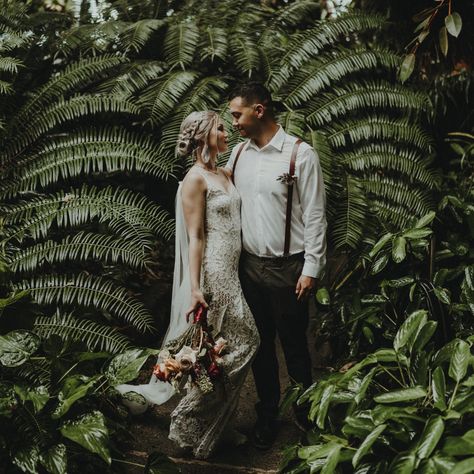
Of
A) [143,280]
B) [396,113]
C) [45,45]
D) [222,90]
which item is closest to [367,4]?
[396,113]

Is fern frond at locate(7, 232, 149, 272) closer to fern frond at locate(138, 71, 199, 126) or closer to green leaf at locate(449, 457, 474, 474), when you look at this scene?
fern frond at locate(138, 71, 199, 126)

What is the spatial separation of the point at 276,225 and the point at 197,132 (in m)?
0.60

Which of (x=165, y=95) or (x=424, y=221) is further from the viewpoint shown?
(x=165, y=95)

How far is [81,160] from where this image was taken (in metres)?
3.85

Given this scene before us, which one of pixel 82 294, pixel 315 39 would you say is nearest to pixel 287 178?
pixel 82 294

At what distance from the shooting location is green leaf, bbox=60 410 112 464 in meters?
2.27

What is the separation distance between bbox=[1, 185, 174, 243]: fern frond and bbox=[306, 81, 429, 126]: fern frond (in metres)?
1.26

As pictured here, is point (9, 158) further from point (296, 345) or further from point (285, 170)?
point (296, 345)

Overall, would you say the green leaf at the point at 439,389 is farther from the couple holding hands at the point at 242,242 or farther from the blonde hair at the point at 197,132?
the blonde hair at the point at 197,132

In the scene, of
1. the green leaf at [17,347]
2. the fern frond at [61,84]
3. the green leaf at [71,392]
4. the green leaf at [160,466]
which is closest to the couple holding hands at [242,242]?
the green leaf at [160,466]

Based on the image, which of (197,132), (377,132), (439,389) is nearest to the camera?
(439,389)

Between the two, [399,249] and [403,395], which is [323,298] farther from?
[403,395]

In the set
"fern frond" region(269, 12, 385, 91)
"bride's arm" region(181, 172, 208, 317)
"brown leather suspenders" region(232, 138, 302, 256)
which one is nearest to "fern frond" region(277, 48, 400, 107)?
"fern frond" region(269, 12, 385, 91)

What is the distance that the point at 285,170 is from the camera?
2992 mm
